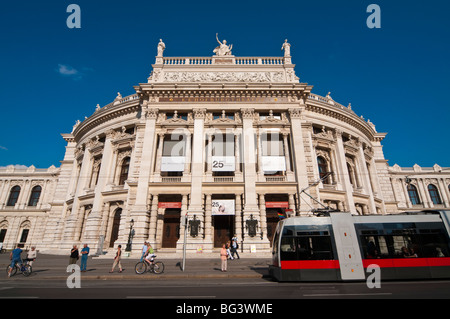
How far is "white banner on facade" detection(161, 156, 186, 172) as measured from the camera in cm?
2398

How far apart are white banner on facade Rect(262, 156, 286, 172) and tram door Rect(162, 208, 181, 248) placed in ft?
33.6

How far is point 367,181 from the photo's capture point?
30.0m

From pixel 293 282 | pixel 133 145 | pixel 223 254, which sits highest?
pixel 133 145

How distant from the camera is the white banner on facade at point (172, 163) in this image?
23975 millimetres

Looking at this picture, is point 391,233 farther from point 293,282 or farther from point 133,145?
point 133,145

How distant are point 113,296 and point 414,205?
5232 centimetres

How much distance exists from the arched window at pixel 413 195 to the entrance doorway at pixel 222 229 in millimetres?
39794

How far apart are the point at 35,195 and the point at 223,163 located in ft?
149

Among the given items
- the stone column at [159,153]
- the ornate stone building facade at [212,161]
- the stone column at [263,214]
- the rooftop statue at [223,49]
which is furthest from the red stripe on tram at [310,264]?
the rooftop statue at [223,49]

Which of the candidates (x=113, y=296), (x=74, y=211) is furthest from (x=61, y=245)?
(x=113, y=296)

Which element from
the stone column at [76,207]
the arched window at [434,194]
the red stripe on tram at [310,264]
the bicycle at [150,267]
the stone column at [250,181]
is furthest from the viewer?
the arched window at [434,194]

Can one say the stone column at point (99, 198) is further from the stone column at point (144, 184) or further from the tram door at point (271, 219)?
the tram door at point (271, 219)

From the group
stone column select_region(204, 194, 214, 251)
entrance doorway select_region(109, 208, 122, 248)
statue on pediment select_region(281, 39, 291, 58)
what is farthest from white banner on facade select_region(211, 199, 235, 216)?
statue on pediment select_region(281, 39, 291, 58)

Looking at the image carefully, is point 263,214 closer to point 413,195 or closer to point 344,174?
point 344,174
